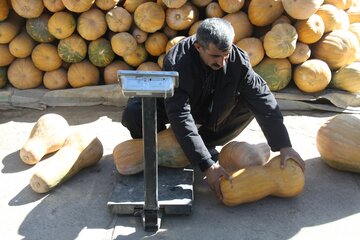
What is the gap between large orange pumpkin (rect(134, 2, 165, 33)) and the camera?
5.15 m

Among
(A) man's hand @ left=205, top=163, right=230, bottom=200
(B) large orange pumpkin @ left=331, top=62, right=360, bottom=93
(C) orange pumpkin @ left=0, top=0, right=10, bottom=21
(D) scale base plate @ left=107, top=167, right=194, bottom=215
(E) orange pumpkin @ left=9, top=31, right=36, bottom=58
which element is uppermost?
(C) orange pumpkin @ left=0, top=0, right=10, bottom=21

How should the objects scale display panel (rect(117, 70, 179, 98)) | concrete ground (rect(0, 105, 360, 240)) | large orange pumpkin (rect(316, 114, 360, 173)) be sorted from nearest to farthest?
scale display panel (rect(117, 70, 179, 98)) → concrete ground (rect(0, 105, 360, 240)) → large orange pumpkin (rect(316, 114, 360, 173))

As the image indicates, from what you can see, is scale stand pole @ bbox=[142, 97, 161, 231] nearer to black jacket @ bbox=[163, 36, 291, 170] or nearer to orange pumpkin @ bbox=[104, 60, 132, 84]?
black jacket @ bbox=[163, 36, 291, 170]

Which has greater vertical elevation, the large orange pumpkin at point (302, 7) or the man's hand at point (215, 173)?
the large orange pumpkin at point (302, 7)

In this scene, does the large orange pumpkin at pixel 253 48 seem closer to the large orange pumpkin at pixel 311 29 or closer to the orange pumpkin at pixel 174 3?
the large orange pumpkin at pixel 311 29

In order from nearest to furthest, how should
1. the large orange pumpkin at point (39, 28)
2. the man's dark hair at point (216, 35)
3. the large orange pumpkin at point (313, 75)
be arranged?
the man's dark hair at point (216, 35)
the large orange pumpkin at point (313, 75)
the large orange pumpkin at point (39, 28)

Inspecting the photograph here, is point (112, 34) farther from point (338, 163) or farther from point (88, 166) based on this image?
point (338, 163)

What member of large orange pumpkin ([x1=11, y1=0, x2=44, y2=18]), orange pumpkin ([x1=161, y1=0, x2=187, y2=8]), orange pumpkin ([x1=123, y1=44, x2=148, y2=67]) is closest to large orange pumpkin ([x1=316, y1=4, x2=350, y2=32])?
orange pumpkin ([x1=161, y1=0, x2=187, y2=8])

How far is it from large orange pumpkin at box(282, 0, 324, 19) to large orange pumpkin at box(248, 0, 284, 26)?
0.13 m

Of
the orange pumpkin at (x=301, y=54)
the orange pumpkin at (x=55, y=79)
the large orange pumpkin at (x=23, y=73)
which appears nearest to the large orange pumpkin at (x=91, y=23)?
the orange pumpkin at (x=55, y=79)

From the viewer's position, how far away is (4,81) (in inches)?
220

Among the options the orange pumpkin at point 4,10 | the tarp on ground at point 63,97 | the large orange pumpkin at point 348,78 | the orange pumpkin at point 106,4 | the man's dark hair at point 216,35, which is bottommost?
the tarp on ground at point 63,97

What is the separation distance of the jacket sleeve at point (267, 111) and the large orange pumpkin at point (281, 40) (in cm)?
→ 157

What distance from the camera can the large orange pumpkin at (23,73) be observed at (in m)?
5.48
